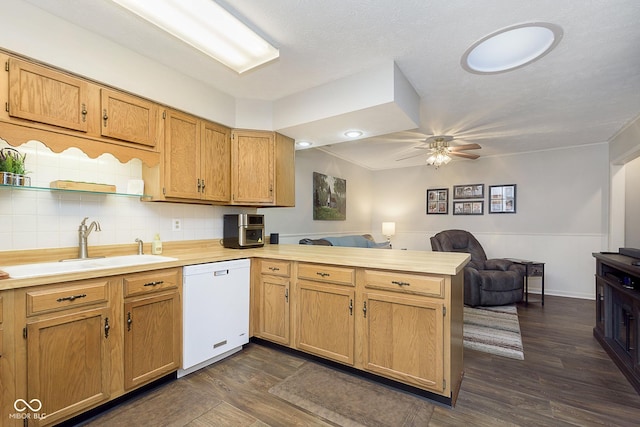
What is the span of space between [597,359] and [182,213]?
404 centimetres

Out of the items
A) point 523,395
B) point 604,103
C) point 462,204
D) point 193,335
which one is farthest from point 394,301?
point 462,204

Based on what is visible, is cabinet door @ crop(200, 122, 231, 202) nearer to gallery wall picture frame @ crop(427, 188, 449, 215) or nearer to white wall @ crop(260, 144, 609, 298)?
white wall @ crop(260, 144, 609, 298)

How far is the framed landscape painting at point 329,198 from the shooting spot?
4.73 metres

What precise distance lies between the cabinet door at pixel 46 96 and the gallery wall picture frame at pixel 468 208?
18.7 feet

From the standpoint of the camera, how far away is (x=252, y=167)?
3.02 metres

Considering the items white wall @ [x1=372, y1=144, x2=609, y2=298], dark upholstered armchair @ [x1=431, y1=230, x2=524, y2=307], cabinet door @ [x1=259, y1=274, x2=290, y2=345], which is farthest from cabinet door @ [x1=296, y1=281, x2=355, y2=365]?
white wall @ [x1=372, y1=144, x2=609, y2=298]

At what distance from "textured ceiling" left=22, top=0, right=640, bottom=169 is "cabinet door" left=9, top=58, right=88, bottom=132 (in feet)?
1.28

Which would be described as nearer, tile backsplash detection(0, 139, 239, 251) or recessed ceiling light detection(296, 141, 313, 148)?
tile backsplash detection(0, 139, 239, 251)

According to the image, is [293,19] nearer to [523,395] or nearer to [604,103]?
[523,395]

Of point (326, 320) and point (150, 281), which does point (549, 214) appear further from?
point (150, 281)

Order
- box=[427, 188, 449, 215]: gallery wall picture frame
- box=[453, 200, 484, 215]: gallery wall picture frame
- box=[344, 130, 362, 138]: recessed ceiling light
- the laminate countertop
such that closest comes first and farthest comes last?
the laminate countertop
box=[344, 130, 362, 138]: recessed ceiling light
box=[453, 200, 484, 215]: gallery wall picture frame
box=[427, 188, 449, 215]: gallery wall picture frame

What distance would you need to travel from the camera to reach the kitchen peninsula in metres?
1.48

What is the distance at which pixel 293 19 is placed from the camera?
1799 mm

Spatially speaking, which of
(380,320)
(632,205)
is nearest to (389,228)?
(632,205)
